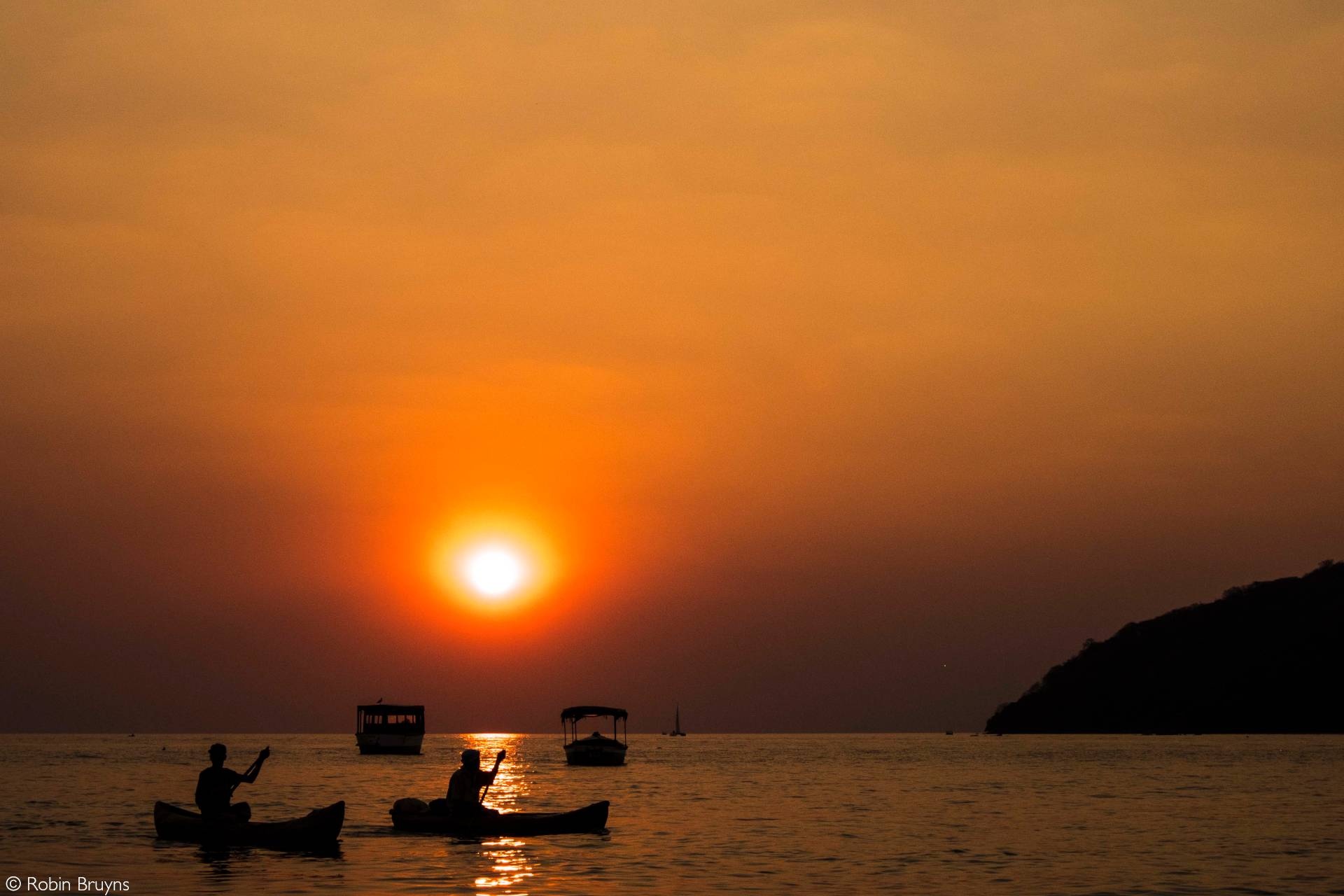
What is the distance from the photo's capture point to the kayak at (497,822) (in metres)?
42.6

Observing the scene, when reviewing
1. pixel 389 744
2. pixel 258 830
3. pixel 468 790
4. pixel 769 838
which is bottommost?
pixel 769 838

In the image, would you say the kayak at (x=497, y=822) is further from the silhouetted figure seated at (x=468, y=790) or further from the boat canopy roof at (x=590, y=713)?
the boat canopy roof at (x=590, y=713)

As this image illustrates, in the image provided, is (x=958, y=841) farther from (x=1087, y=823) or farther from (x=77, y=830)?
(x=77, y=830)

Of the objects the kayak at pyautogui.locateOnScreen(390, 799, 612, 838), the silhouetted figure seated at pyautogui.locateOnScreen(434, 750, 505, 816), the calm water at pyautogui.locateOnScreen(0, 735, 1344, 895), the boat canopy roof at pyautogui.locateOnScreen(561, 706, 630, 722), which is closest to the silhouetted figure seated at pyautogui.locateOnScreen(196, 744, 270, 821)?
the calm water at pyautogui.locateOnScreen(0, 735, 1344, 895)

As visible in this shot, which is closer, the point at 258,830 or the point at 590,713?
the point at 258,830

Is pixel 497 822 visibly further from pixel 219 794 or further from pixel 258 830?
pixel 219 794

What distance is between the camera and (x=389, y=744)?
14312cm

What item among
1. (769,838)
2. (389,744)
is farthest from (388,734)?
(769,838)

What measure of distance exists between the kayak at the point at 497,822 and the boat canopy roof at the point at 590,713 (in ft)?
227

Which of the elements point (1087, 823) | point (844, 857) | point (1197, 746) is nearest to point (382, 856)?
point (844, 857)

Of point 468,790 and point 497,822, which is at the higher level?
→ point 468,790

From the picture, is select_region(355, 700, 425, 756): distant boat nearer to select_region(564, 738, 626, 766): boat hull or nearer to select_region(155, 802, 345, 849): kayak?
select_region(564, 738, 626, 766): boat hull

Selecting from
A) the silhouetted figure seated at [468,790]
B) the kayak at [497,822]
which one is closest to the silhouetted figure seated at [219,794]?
the silhouetted figure seated at [468,790]

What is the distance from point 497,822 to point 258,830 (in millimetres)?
6879
